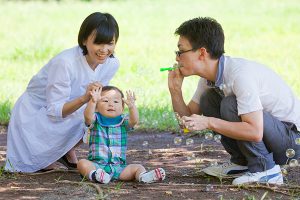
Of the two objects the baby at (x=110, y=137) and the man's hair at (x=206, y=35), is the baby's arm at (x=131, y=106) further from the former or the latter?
the man's hair at (x=206, y=35)

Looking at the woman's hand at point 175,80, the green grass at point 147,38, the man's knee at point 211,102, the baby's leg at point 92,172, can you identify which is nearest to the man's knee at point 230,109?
the man's knee at point 211,102

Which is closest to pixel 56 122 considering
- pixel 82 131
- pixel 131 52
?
pixel 82 131

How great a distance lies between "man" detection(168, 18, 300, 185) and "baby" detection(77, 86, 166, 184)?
1.45ft

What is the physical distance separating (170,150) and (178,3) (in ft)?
41.5

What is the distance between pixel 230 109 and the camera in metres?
4.77

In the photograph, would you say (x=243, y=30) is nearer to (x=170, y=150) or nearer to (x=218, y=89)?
(x=170, y=150)

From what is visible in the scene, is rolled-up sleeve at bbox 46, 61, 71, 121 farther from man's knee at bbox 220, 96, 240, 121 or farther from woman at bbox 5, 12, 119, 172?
man's knee at bbox 220, 96, 240, 121

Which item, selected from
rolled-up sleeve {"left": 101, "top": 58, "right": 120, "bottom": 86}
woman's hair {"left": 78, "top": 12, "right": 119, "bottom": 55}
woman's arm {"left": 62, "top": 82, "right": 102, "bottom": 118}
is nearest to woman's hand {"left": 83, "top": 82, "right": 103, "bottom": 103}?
woman's arm {"left": 62, "top": 82, "right": 102, "bottom": 118}

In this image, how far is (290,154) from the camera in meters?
4.87

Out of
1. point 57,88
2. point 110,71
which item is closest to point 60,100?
point 57,88

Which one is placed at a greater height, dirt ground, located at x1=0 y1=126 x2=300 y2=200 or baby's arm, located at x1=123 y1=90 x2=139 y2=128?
baby's arm, located at x1=123 y1=90 x2=139 y2=128

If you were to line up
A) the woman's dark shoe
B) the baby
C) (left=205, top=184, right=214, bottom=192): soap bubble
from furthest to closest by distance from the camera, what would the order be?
the woman's dark shoe → the baby → (left=205, top=184, right=214, bottom=192): soap bubble

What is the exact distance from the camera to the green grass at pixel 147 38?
9148mm

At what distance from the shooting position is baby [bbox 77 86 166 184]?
4.99 metres
